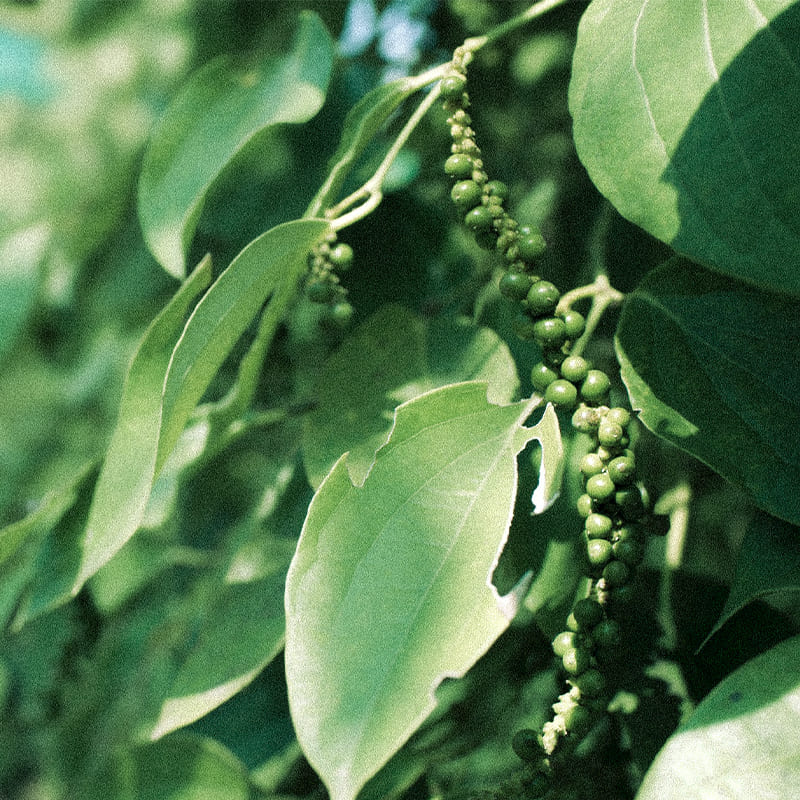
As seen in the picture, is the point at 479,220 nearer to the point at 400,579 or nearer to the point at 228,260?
the point at 400,579

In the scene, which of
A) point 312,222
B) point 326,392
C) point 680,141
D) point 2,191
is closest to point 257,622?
point 326,392

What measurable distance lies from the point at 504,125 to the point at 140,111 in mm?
612

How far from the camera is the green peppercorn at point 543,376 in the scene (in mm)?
462

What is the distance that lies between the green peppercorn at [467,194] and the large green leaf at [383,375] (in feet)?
0.32

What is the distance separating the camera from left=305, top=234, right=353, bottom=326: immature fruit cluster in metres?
0.51

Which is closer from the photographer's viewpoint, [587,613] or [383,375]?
[587,613]

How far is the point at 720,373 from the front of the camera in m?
0.47

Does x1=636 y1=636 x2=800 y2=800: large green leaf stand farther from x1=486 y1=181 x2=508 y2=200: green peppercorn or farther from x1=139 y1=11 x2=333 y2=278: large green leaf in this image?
x1=139 y1=11 x2=333 y2=278: large green leaf

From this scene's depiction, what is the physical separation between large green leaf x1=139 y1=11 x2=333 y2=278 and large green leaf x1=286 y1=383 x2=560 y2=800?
A: 23cm

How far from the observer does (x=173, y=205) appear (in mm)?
580

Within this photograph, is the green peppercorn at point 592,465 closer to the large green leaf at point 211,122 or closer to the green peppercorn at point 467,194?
the green peppercorn at point 467,194

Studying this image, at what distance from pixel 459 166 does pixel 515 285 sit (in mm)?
77

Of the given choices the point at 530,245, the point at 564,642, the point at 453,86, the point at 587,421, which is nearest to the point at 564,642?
the point at 564,642

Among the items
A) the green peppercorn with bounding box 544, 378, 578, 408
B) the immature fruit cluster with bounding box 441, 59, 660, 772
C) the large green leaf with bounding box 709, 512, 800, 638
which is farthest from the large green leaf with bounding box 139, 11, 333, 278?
the large green leaf with bounding box 709, 512, 800, 638
